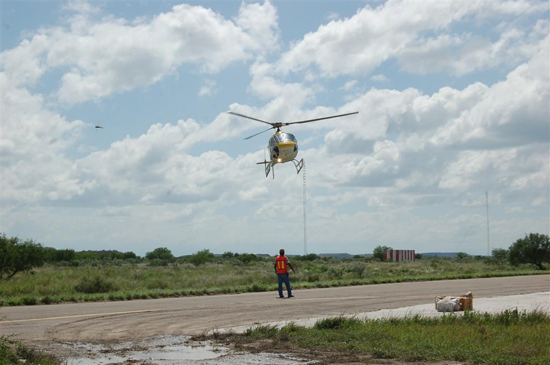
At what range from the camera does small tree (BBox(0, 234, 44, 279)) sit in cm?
3663

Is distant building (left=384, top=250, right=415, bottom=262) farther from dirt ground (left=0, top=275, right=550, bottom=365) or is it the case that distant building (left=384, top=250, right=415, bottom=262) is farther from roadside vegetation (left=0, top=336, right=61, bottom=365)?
roadside vegetation (left=0, top=336, right=61, bottom=365)

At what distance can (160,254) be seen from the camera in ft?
320

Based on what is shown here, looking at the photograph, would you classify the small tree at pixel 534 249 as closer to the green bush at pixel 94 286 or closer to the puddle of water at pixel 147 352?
the green bush at pixel 94 286

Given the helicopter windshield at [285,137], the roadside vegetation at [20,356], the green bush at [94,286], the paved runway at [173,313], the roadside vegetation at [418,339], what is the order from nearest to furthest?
the roadside vegetation at [20,356], the roadside vegetation at [418,339], the paved runway at [173,313], the green bush at [94,286], the helicopter windshield at [285,137]

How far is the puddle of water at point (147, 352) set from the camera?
10.4 metres

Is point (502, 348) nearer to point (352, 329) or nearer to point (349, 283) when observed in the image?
point (352, 329)

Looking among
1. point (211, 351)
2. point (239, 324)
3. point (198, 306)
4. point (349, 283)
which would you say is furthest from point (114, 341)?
point (349, 283)

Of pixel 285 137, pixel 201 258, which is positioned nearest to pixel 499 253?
pixel 201 258

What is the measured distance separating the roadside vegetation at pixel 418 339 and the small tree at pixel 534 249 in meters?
43.1

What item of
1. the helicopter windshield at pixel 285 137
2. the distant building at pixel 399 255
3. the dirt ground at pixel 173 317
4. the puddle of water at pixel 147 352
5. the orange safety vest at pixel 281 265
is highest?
the helicopter windshield at pixel 285 137

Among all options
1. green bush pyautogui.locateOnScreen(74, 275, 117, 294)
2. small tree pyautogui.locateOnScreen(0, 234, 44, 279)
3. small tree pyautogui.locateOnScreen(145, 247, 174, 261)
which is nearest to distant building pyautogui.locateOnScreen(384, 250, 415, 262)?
Answer: small tree pyautogui.locateOnScreen(145, 247, 174, 261)

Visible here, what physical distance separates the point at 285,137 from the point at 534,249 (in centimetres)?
3506

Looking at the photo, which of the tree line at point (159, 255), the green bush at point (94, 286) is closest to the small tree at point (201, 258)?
the tree line at point (159, 255)

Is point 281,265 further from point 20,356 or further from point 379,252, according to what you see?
point 379,252
